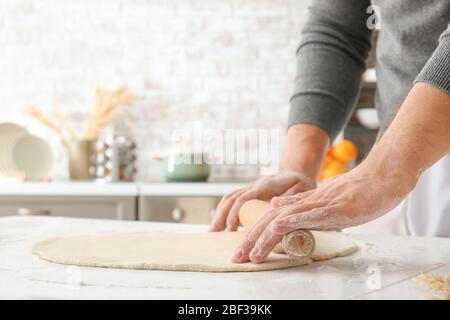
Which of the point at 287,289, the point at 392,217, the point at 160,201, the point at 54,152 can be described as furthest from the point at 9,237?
the point at 54,152

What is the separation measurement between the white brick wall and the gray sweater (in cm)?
173

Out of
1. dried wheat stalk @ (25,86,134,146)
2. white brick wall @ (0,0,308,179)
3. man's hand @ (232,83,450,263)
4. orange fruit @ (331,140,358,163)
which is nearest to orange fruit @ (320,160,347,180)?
orange fruit @ (331,140,358,163)

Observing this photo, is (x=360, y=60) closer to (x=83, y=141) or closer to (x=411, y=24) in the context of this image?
(x=411, y=24)

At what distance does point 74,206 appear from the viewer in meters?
2.78

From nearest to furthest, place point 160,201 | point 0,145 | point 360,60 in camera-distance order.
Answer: point 360,60, point 160,201, point 0,145

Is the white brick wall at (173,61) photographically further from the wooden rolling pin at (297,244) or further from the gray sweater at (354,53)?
the wooden rolling pin at (297,244)

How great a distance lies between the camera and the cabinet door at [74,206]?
2.76m

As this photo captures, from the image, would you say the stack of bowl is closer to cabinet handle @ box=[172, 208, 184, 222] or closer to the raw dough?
cabinet handle @ box=[172, 208, 184, 222]

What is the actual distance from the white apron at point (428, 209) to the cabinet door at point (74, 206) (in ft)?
5.21

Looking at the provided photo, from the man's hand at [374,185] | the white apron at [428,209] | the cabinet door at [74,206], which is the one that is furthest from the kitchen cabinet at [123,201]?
the man's hand at [374,185]

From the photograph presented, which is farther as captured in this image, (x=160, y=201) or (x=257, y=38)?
(x=257, y=38)

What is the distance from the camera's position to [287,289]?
0.74m

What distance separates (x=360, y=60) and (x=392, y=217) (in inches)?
16.9

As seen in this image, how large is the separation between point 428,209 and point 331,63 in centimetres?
42
